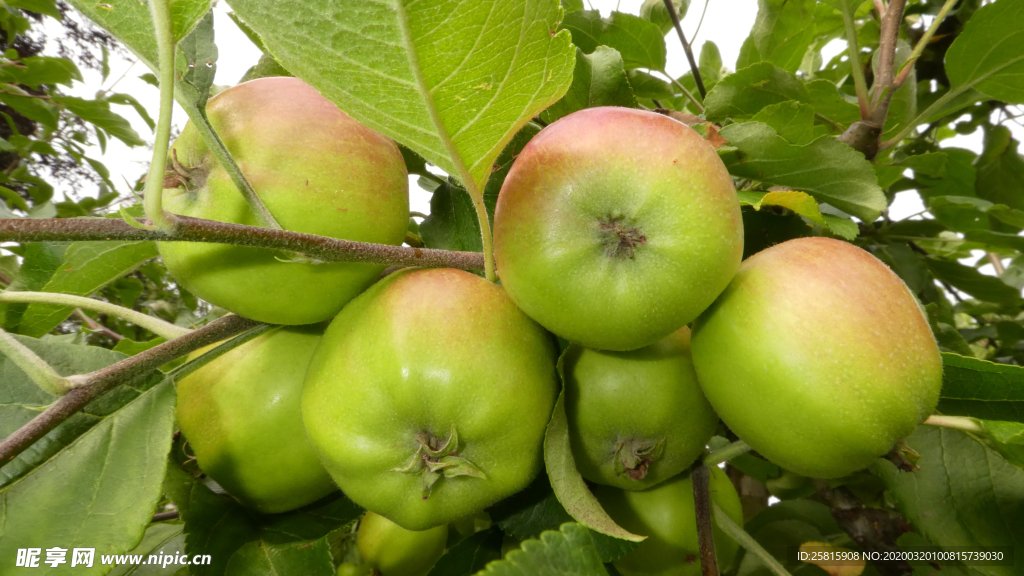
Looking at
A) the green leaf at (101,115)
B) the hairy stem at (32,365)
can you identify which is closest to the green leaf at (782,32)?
the hairy stem at (32,365)

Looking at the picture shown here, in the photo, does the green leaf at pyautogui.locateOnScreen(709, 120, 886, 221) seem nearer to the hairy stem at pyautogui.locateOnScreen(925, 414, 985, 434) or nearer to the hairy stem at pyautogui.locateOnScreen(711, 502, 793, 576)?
the hairy stem at pyautogui.locateOnScreen(925, 414, 985, 434)

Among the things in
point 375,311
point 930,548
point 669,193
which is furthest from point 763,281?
point 930,548

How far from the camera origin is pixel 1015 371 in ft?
2.09

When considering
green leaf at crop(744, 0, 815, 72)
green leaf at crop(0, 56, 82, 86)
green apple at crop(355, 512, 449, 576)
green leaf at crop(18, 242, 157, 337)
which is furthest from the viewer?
green leaf at crop(0, 56, 82, 86)

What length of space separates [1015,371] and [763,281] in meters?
0.32

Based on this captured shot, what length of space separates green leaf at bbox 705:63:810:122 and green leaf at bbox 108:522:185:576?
1.04m

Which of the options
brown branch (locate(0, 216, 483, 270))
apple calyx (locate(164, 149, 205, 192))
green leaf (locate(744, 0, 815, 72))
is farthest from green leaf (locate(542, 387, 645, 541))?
green leaf (locate(744, 0, 815, 72))

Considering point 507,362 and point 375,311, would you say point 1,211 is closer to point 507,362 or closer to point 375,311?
point 375,311

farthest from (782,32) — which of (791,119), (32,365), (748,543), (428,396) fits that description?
(32,365)

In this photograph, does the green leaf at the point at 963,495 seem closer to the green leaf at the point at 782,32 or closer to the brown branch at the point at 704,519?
the brown branch at the point at 704,519

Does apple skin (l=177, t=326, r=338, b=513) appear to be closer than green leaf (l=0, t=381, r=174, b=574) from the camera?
No

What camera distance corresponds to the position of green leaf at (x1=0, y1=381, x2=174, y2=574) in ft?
1.83

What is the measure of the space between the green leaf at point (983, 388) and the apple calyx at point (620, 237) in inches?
16.8

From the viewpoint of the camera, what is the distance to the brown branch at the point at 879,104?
97 cm
